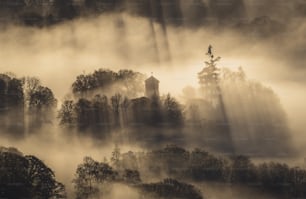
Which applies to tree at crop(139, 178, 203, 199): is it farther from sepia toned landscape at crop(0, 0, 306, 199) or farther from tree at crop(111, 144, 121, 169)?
tree at crop(111, 144, 121, 169)

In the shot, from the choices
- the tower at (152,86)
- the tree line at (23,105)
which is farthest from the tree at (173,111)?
the tree line at (23,105)

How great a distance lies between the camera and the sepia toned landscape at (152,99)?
8.56m

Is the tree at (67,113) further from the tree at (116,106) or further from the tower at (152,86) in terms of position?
the tower at (152,86)

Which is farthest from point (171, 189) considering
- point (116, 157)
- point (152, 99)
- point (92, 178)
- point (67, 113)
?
point (67, 113)

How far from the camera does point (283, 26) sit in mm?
9984

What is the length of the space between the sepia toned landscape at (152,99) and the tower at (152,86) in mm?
18

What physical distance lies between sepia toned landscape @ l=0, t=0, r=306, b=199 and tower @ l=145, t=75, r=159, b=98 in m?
0.02

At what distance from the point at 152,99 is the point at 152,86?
0.24 m

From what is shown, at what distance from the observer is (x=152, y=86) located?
30.5ft

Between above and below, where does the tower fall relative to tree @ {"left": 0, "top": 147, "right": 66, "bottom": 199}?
above

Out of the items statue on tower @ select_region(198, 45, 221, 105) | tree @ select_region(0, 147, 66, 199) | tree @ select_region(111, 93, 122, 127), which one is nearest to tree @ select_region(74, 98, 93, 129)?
tree @ select_region(111, 93, 122, 127)

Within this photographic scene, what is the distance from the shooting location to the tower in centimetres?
925

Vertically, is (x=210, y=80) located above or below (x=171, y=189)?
above

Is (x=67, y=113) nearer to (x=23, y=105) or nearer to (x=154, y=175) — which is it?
(x=23, y=105)
